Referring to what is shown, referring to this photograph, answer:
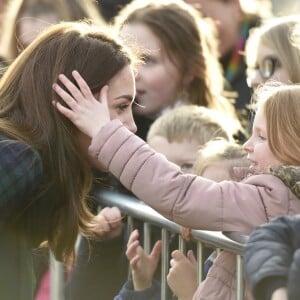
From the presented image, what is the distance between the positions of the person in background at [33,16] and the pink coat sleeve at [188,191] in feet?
7.74

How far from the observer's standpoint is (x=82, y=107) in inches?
166

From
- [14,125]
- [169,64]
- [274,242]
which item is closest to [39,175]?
[14,125]

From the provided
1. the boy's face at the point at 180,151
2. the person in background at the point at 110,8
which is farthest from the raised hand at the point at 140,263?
the person in background at the point at 110,8

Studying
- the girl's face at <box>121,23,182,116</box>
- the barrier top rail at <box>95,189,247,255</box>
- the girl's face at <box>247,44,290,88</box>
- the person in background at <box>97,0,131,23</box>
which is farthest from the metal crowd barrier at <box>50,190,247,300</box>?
the person in background at <box>97,0,131,23</box>

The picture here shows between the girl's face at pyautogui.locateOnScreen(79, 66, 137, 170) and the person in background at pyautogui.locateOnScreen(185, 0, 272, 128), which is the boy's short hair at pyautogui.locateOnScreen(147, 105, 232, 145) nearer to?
the girl's face at pyautogui.locateOnScreen(79, 66, 137, 170)

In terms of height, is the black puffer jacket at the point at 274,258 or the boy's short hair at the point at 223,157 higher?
the black puffer jacket at the point at 274,258

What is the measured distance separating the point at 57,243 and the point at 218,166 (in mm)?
698

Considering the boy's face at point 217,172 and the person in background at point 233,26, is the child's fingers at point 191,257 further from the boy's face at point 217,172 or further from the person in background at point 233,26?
the person in background at point 233,26

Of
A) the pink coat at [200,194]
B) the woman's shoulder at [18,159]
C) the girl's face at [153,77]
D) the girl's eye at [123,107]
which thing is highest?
the woman's shoulder at [18,159]

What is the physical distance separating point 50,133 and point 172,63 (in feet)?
7.10

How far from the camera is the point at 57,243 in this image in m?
4.55

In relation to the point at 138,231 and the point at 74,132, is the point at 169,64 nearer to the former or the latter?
the point at 138,231

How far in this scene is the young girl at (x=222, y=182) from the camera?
12.9ft

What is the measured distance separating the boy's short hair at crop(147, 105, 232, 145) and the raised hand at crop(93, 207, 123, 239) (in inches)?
17.6
